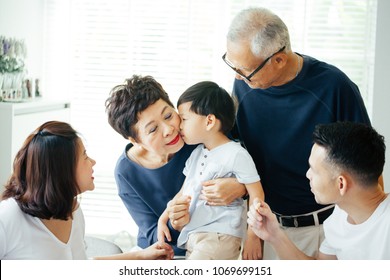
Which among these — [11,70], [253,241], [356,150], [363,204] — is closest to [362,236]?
[363,204]

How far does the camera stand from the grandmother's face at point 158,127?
1627 millimetres

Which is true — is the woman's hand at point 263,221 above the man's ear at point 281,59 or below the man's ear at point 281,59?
below

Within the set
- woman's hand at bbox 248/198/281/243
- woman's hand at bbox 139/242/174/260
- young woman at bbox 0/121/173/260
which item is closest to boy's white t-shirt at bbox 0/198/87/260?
young woman at bbox 0/121/173/260

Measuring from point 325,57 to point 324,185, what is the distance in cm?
220

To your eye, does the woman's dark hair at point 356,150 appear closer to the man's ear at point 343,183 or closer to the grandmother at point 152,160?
the man's ear at point 343,183

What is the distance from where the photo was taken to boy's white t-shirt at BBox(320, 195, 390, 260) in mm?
1387

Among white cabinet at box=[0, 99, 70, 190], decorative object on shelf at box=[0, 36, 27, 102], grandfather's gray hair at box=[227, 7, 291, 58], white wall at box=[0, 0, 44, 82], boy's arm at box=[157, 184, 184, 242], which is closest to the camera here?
grandfather's gray hair at box=[227, 7, 291, 58]

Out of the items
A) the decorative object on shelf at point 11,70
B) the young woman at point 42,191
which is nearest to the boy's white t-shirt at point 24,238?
the young woman at point 42,191

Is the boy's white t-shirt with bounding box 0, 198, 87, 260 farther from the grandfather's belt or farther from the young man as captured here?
the grandfather's belt

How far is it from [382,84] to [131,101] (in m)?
2.14

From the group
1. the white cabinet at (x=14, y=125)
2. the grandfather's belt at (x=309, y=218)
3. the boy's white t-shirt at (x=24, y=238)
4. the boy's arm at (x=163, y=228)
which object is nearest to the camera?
the boy's white t-shirt at (x=24, y=238)

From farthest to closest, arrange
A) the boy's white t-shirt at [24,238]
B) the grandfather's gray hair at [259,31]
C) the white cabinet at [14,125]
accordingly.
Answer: the white cabinet at [14,125] → the grandfather's gray hair at [259,31] → the boy's white t-shirt at [24,238]

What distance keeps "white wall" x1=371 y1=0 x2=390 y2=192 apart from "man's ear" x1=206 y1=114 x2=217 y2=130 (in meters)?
1.89

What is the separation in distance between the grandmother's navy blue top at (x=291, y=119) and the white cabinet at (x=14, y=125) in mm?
1370
